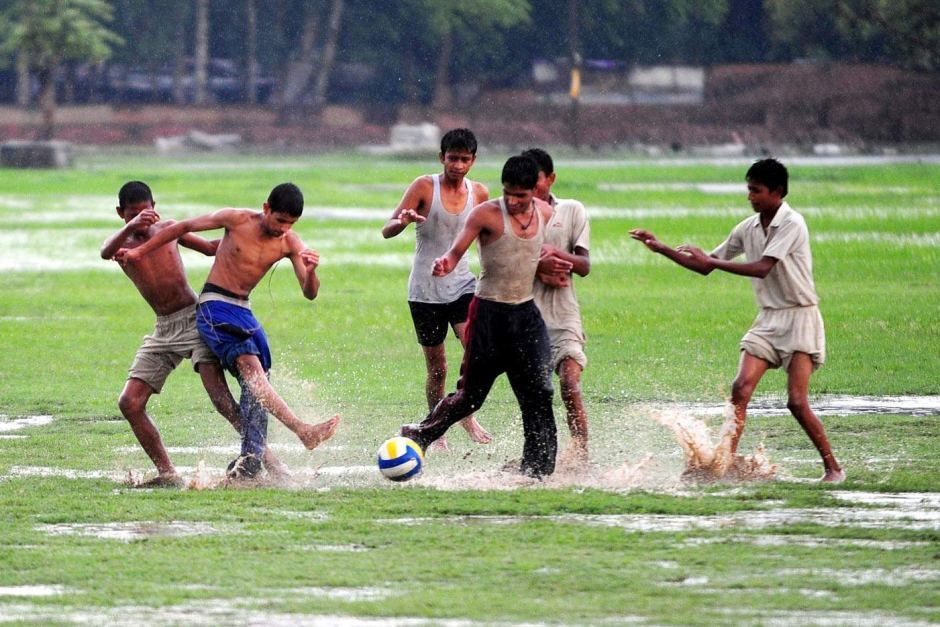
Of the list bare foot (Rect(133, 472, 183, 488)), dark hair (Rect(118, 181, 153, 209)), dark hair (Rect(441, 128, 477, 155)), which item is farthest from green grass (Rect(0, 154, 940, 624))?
dark hair (Rect(441, 128, 477, 155))

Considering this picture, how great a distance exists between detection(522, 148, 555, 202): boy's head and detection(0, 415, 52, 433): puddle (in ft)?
12.7

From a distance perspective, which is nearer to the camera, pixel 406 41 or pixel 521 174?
pixel 521 174

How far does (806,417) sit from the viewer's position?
834cm

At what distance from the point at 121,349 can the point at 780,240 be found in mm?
7916

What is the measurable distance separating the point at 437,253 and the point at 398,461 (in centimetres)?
187

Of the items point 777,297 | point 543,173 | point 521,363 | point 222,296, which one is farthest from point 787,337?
point 222,296

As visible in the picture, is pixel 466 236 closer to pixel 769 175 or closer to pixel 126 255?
pixel 769 175

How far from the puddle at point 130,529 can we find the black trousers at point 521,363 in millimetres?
1755

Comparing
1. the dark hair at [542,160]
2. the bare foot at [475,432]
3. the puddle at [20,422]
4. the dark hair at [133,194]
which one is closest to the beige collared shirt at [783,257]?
the dark hair at [542,160]

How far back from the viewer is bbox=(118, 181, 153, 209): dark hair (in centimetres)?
868

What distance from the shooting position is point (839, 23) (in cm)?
5953

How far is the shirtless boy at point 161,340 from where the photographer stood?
8656 millimetres

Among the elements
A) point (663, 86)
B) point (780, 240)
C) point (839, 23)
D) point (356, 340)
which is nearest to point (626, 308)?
point (356, 340)

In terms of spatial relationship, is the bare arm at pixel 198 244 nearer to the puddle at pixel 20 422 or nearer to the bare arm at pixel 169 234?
the bare arm at pixel 169 234
